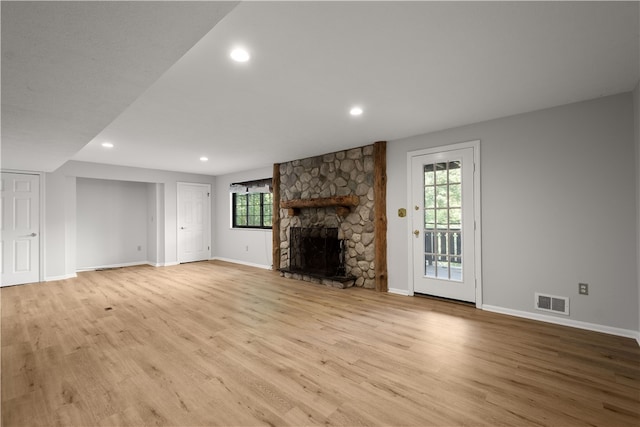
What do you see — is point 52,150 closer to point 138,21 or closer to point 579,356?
point 138,21

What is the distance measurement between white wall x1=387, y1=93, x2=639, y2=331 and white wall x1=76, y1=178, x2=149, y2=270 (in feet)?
23.6

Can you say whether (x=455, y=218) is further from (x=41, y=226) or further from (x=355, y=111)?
(x=41, y=226)

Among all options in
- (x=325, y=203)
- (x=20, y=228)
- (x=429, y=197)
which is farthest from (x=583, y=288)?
(x=20, y=228)

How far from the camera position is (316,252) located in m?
5.31

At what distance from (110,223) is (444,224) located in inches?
282

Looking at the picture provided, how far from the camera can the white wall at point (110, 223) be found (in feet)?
21.1

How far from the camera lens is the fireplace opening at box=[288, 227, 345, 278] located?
5031 mm

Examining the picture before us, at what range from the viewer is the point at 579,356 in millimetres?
2334

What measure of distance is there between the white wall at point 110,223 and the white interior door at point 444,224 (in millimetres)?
6307

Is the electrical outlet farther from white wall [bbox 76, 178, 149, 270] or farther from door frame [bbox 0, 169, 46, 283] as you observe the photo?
door frame [bbox 0, 169, 46, 283]

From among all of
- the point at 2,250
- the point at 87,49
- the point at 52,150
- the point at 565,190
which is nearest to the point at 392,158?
the point at 565,190

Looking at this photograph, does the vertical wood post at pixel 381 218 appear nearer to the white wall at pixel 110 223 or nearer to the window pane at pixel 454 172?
the window pane at pixel 454 172

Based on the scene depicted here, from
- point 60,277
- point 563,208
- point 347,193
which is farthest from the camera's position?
point 60,277

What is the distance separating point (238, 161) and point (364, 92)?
3789mm
